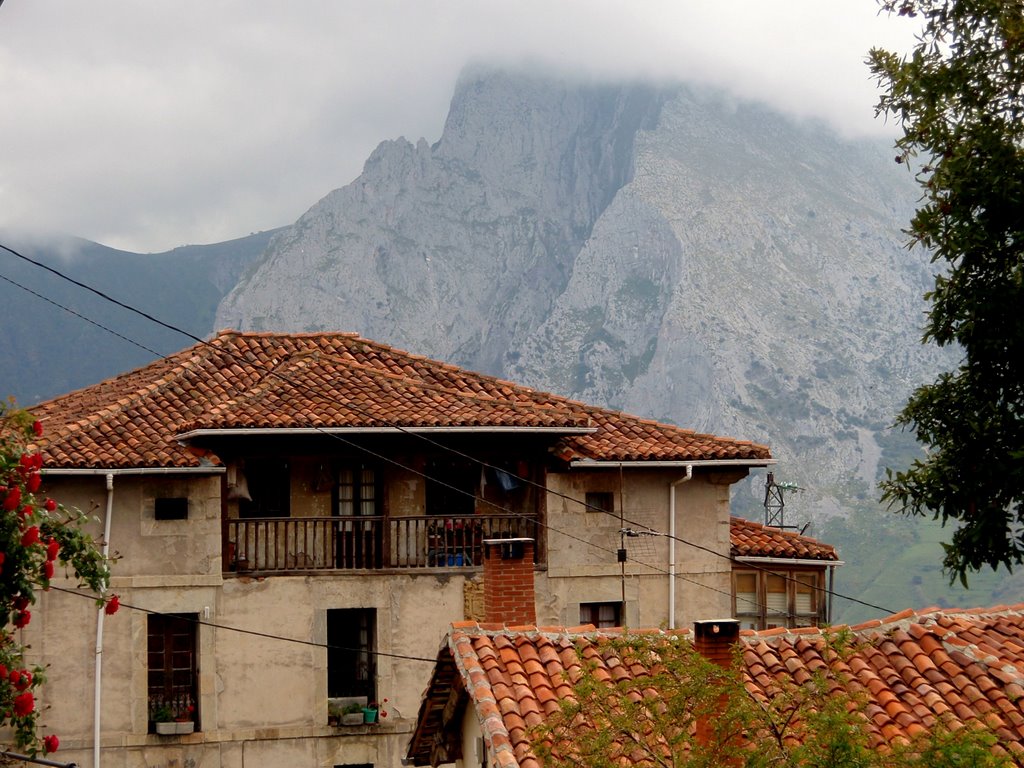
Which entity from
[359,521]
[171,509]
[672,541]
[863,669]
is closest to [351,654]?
[359,521]

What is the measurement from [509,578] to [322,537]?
9.44 m

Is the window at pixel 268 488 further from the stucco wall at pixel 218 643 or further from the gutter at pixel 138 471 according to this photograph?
the gutter at pixel 138 471

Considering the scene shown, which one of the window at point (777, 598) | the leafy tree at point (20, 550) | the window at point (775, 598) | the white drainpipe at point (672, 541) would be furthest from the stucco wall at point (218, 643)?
the leafy tree at point (20, 550)

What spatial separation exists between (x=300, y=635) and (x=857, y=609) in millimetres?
122035

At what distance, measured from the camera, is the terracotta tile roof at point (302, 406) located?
25.6 metres

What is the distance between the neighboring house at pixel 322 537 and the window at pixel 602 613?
40 mm

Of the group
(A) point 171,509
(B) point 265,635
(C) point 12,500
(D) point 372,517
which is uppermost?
(A) point 171,509

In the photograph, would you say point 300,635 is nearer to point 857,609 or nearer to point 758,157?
point 857,609

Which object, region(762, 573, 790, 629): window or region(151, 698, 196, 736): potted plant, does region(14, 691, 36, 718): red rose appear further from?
region(762, 573, 790, 629): window

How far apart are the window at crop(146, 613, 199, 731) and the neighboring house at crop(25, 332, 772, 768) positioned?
34 millimetres

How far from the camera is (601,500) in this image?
91.4ft

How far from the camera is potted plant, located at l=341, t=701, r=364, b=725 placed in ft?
84.8

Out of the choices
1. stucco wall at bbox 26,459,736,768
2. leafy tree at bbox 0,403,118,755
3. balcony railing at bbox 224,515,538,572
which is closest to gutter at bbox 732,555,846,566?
stucco wall at bbox 26,459,736,768

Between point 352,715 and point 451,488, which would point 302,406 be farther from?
point 352,715
